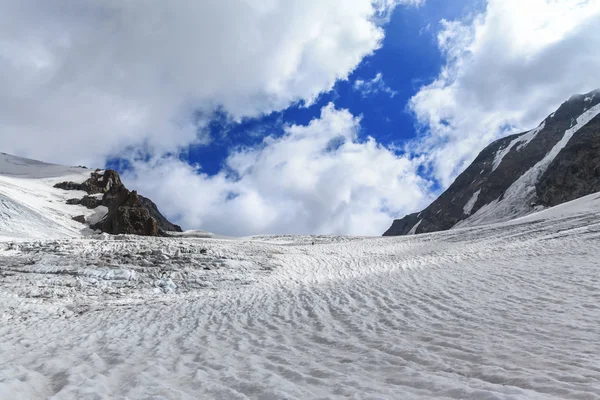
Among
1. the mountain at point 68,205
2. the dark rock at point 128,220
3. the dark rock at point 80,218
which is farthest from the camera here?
the dark rock at point 80,218

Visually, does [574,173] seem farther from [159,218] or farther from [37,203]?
[37,203]

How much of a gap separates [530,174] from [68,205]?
3722 inches

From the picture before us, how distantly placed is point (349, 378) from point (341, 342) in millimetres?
2202

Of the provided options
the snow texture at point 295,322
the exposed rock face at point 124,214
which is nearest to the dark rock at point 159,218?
the exposed rock face at point 124,214

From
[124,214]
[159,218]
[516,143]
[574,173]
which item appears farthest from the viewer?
[516,143]

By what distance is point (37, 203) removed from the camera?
4438cm

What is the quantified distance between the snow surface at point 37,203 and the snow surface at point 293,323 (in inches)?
469

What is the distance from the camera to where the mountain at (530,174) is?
69375 millimetres

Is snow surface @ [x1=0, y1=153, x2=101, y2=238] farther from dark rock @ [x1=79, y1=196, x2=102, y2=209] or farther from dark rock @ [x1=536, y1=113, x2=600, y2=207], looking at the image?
dark rock @ [x1=536, y1=113, x2=600, y2=207]

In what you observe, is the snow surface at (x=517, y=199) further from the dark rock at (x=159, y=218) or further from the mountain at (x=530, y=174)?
the dark rock at (x=159, y=218)

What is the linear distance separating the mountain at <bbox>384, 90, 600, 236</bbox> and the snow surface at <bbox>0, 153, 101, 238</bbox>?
74.5m

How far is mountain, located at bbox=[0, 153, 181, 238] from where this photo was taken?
101 feet

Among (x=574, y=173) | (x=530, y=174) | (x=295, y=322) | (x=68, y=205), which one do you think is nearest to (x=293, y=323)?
(x=295, y=322)

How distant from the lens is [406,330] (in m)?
8.03
